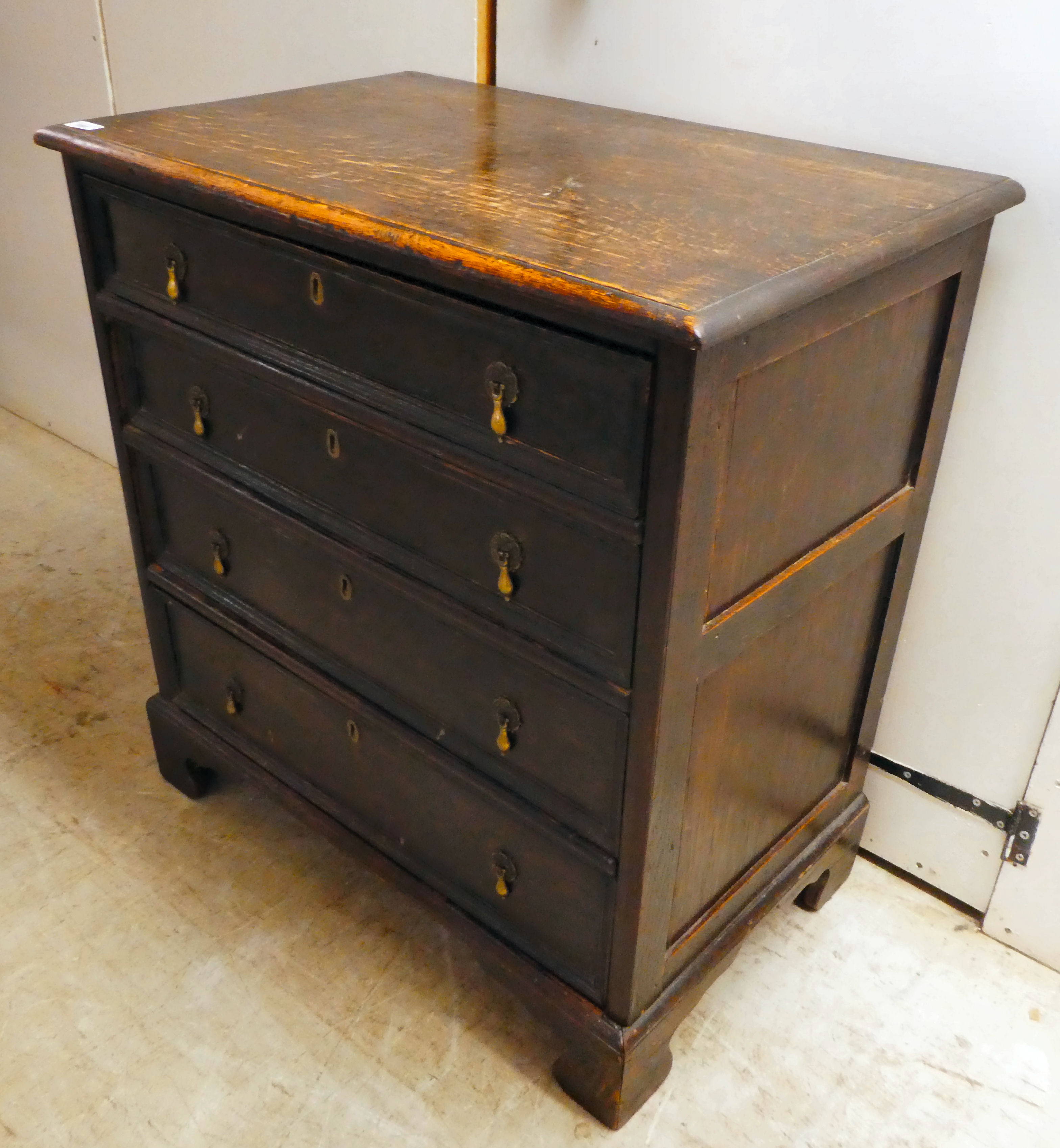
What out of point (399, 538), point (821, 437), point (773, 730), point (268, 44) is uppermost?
point (268, 44)

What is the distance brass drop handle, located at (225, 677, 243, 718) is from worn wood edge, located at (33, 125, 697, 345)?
723 mm

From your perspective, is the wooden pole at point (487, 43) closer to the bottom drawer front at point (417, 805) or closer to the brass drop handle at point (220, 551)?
the brass drop handle at point (220, 551)

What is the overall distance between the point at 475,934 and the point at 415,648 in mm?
377

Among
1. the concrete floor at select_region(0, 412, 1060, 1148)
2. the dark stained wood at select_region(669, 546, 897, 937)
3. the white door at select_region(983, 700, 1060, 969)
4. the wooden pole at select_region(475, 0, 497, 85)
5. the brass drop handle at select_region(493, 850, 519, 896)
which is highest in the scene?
the wooden pole at select_region(475, 0, 497, 85)

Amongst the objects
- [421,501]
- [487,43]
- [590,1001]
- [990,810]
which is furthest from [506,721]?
[487,43]

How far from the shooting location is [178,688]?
1.79 m

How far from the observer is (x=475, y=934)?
1415mm

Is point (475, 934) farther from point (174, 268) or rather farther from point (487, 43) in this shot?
point (487, 43)

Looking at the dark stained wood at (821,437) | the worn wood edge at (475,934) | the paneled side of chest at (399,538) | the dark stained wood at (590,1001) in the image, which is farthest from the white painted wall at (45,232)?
the dark stained wood at (821,437)

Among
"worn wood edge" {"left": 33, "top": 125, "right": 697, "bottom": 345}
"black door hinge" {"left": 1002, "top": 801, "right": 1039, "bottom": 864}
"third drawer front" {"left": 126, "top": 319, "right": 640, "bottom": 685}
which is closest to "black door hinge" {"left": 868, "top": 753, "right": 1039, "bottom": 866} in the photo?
"black door hinge" {"left": 1002, "top": 801, "right": 1039, "bottom": 864}

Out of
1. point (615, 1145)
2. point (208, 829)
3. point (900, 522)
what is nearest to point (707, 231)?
point (900, 522)

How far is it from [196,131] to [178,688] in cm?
84

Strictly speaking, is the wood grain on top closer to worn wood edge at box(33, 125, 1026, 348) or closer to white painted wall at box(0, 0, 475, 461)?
worn wood edge at box(33, 125, 1026, 348)

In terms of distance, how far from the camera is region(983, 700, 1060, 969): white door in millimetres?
1510
